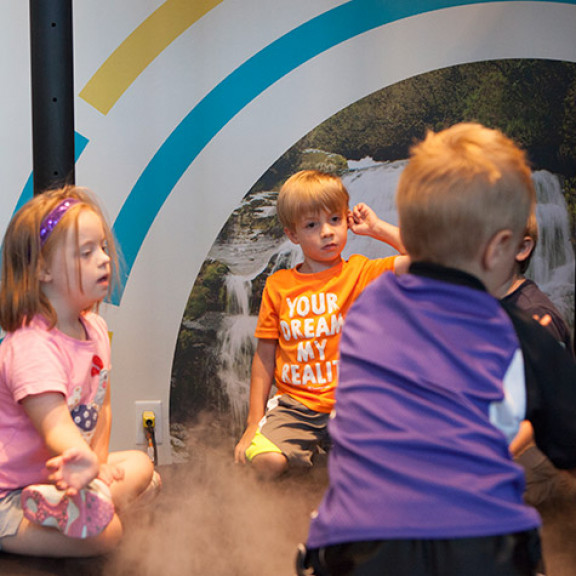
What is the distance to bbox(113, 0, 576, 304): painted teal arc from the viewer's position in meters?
2.36

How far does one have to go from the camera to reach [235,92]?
2.38 metres

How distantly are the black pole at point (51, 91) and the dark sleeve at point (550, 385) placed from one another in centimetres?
122

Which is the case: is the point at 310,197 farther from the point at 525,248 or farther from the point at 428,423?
the point at 428,423

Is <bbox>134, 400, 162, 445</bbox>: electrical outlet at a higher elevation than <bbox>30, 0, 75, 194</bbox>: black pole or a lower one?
lower

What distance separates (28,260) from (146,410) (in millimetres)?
1017

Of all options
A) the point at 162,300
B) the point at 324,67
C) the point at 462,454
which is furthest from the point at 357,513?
the point at 324,67

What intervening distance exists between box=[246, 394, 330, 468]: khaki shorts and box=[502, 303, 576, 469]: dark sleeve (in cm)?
91

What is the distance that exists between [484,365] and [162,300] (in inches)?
63.9

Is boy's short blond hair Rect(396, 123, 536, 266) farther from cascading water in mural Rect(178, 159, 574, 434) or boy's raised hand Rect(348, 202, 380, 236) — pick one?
cascading water in mural Rect(178, 159, 574, 434)

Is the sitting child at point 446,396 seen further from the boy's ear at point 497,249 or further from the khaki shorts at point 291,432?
the khaki shorts at point 291,432

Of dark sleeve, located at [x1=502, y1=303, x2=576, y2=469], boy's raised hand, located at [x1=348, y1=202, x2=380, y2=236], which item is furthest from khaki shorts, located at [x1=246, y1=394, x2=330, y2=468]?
dark sleeve, located at [x1=502, y1=303, x2=576, y2=469]

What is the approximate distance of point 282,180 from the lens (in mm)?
2426

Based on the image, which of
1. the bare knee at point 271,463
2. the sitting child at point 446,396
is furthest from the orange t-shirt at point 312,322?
the sitting child at point 446,396

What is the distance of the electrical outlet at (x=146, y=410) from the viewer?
243 centimetres
